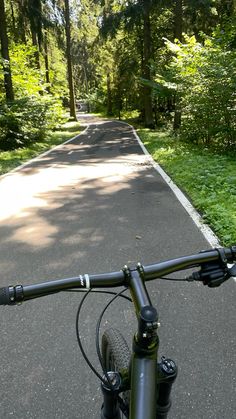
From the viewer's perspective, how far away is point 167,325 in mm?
3328

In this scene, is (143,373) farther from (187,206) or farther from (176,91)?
(176,91)

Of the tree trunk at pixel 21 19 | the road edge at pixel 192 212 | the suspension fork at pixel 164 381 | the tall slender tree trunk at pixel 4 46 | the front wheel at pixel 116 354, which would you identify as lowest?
the road edge at pixel 192 212

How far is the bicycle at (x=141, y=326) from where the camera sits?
1252 millimetres

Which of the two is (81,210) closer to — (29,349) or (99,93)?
(29,349)

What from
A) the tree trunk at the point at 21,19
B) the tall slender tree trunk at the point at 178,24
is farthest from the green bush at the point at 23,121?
the tall slender tree trunk at the point at 178,24

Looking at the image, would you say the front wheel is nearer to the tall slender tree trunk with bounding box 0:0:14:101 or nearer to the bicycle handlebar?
the bicycle handlebar

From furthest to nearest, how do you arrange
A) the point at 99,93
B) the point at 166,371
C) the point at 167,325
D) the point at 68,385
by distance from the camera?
the point at 99,93, the point at 167,325, the point at 68,385, the point at 166,371

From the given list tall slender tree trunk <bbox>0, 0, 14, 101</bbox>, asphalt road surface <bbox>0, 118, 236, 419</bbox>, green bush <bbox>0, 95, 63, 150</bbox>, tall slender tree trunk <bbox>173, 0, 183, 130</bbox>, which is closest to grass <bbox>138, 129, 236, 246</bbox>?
asphalt road surface <bbox>0, 118, 236, 419</bbox>

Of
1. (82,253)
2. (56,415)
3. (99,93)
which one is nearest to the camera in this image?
(56,415)

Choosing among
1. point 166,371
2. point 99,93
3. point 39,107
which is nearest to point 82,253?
point 166,371

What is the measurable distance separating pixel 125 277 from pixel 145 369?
0.37 meters

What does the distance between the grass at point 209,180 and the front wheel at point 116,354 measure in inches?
126

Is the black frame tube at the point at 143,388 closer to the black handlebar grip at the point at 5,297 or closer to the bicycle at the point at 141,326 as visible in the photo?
the bicycle at the point at 141,326

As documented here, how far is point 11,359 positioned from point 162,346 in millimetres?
1278
